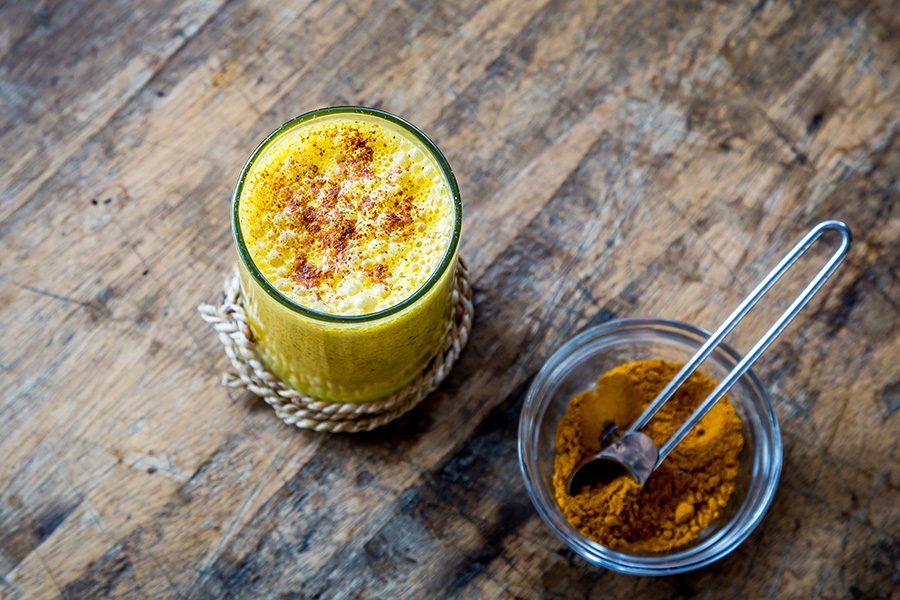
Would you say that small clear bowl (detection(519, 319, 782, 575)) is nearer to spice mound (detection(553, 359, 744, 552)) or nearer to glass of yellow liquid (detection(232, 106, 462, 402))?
spice mound (detection(553, 359, 744, 552))

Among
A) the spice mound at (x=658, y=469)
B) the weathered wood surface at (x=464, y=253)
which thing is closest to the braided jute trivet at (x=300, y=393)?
the weathered wood surface at (x=464, y=253)

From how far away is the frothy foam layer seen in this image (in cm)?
108

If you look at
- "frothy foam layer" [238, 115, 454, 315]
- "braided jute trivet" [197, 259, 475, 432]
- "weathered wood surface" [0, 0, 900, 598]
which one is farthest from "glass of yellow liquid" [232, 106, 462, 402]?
"weathered wood surface" [0, 0, 900, 598]

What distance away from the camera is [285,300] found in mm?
1044

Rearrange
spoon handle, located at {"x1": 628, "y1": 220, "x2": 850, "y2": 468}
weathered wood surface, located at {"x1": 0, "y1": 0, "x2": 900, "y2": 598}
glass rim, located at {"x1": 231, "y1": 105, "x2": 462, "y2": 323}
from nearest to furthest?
glass rim, located at {"x1": 231, "y1": 105, "x2": 462, "y2": 323}
spoon handle, located at {"x1": 628, "y1": 220, "x2": 850, "y2": 468}
weathered wood surface, located at {"x1": 0, "y1": 0, "x2": 900, "y2": 598}

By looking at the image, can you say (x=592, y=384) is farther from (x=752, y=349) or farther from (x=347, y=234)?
(x=347, y=234)

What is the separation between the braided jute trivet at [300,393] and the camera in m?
1.27

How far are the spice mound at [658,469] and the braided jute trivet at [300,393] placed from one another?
0.19 m

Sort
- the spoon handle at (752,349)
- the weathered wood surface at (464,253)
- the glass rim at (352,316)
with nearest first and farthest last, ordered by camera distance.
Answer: the glass rim at (352,316)
the spoon handle at (752,349)
the weathered wood surface at (464,253)

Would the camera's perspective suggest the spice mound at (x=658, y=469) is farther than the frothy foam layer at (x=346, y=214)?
Yes

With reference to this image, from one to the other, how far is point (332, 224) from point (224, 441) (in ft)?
1.28

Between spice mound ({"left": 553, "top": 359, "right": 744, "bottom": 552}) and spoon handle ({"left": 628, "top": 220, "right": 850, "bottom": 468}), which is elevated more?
spoon handle ({"left": 628, "top": 220, "right": 850, "bottom": 468})

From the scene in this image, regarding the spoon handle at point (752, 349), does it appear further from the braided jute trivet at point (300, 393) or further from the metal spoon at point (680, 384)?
the braided jute trivet at point (300, 393)

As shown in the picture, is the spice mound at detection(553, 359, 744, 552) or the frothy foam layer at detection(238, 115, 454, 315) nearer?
the frothy foam layer at detection(238, 115, 454, 315)
